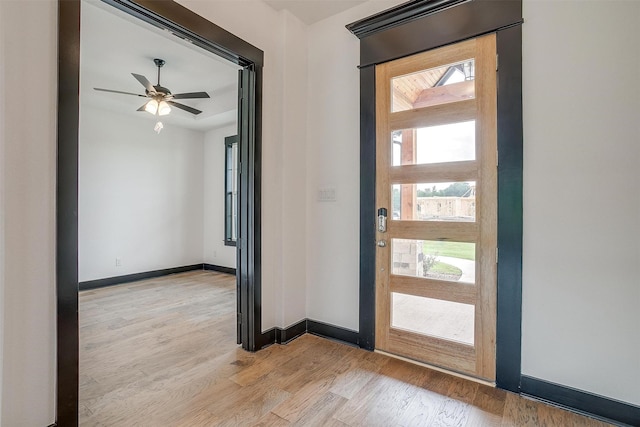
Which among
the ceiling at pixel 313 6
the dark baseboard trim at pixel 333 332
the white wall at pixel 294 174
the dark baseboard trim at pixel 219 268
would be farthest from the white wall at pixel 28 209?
the dark baseboard trim at pixel 219 268

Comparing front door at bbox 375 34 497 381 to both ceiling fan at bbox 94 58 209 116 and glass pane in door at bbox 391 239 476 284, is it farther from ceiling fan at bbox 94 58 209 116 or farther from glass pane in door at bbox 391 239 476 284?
ceiling fan at bbox 94 58 209 116

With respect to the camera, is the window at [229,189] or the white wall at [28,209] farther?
the window at [229,189]

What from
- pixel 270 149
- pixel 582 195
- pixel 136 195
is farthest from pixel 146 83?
pixel 582 195

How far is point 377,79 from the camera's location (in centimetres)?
252

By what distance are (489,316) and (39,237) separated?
264 cm

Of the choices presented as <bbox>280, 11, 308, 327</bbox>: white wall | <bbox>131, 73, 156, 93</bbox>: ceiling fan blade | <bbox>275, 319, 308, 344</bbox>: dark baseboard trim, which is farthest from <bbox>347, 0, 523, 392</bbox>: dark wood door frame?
<bbox>131, 73, 156, 93</bbox>: ceiling fan blade

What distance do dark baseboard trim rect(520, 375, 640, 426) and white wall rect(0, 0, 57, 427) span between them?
2.71 m

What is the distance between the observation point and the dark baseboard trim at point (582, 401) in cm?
167

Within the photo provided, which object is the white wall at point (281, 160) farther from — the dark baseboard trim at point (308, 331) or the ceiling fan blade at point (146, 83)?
the ceiling fan blade at point (146, 83)

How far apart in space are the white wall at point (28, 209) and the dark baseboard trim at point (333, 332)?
190 cm

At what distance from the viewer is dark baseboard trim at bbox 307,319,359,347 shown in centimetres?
266

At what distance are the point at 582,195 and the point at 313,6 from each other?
2.48m

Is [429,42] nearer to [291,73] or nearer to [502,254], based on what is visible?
[291,73]

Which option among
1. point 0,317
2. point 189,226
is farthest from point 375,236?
point 189,226
